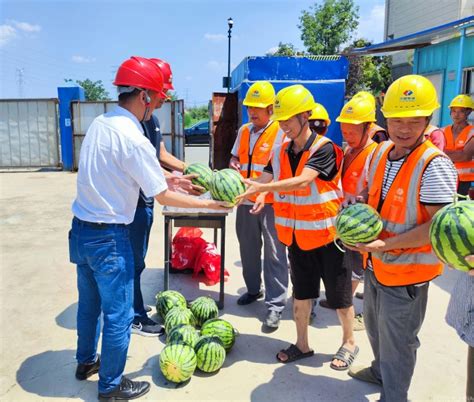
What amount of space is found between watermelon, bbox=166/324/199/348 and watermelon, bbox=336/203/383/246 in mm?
1612

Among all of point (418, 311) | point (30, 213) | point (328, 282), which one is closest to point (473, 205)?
point (418, 311)

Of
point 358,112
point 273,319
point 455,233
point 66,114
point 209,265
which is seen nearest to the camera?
point 455,233

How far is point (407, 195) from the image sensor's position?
250cm

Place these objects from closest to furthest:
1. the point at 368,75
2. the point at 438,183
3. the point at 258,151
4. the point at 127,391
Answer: the point at 438,183, the point at 127,391, the point at 258,151, the point at 368,75

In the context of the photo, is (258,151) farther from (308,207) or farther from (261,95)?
(308,207)

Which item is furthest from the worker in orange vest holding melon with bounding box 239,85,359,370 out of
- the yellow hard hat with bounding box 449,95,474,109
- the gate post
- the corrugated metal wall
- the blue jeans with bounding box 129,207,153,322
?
the corrugated metal wall

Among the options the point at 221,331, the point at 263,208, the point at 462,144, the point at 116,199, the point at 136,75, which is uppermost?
the point at 136,75

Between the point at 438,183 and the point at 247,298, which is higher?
the point at 438,183

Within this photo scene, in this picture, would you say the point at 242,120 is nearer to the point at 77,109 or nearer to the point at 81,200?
the point at 77,109

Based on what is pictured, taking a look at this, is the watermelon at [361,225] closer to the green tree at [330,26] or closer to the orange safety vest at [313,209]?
the orange safety vest at [313,209]

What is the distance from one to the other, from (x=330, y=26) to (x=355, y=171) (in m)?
28.9

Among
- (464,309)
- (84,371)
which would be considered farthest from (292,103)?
(84,371)

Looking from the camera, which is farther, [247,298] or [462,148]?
[462,148]

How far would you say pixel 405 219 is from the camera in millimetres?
2529
